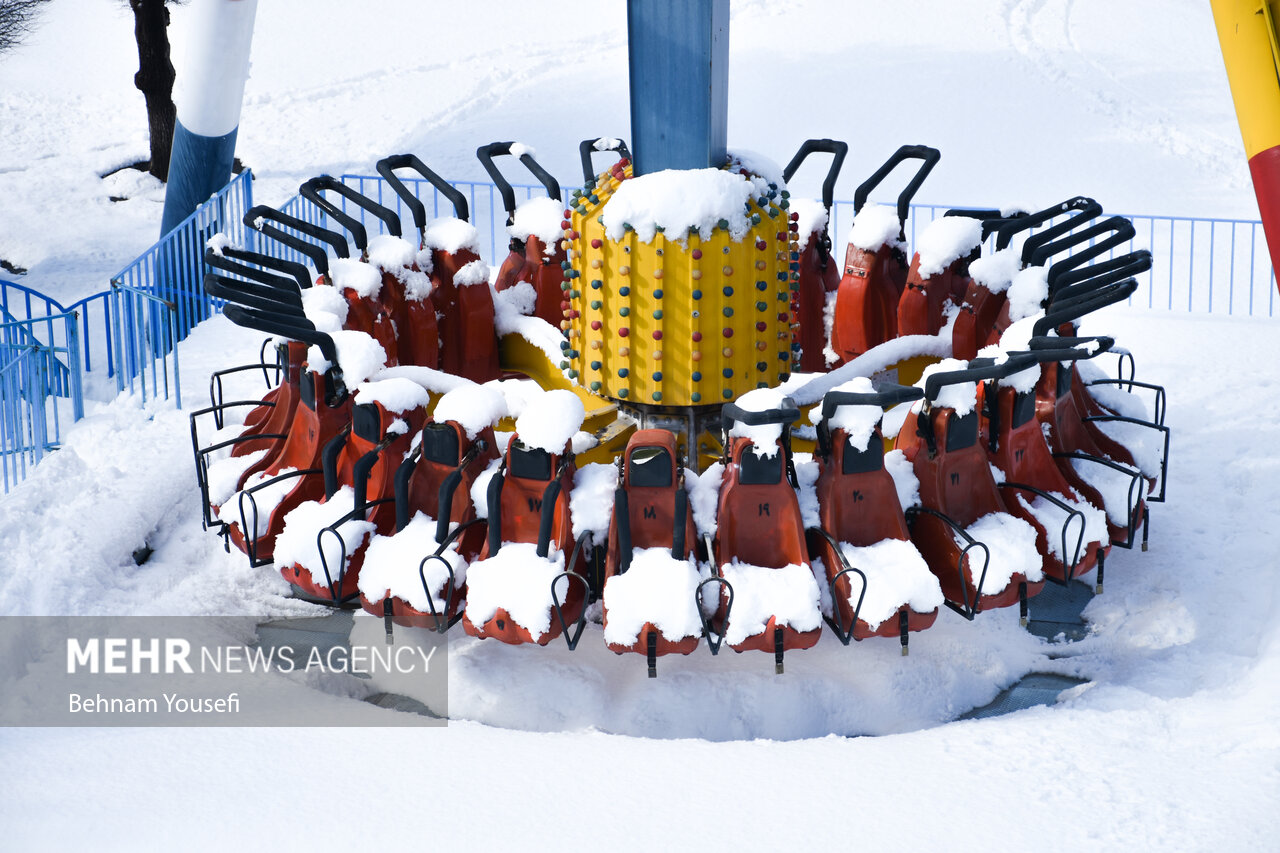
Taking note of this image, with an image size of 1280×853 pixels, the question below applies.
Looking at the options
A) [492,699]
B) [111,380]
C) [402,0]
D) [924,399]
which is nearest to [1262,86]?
[924,399]

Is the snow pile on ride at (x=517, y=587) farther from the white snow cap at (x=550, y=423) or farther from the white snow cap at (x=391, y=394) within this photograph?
the white snow cap at (x=391, y=394)

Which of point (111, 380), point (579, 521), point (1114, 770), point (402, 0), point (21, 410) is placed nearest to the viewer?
point (1114, 770)

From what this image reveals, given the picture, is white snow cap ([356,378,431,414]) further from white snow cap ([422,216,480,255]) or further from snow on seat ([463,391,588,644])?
white snow cap ([422,216,480,255])

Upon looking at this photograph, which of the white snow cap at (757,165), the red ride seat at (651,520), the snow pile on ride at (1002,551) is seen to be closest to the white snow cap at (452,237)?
the white snow cap at (757,165)

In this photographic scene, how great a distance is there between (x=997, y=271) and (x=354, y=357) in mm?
3148

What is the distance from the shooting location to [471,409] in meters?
5.57

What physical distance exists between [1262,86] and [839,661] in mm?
2726

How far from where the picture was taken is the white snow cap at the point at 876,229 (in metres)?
7.32

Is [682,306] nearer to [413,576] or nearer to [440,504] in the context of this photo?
[440,504]

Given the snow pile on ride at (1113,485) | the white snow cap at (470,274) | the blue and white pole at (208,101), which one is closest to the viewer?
the snow pile on ride at (1113,485)

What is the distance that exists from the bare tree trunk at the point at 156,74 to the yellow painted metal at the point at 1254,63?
11839 mm

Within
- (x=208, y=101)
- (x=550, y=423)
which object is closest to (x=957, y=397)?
(x=550, y=423)

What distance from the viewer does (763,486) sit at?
17.1ft

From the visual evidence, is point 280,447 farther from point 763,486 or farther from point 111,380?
point 111,380
